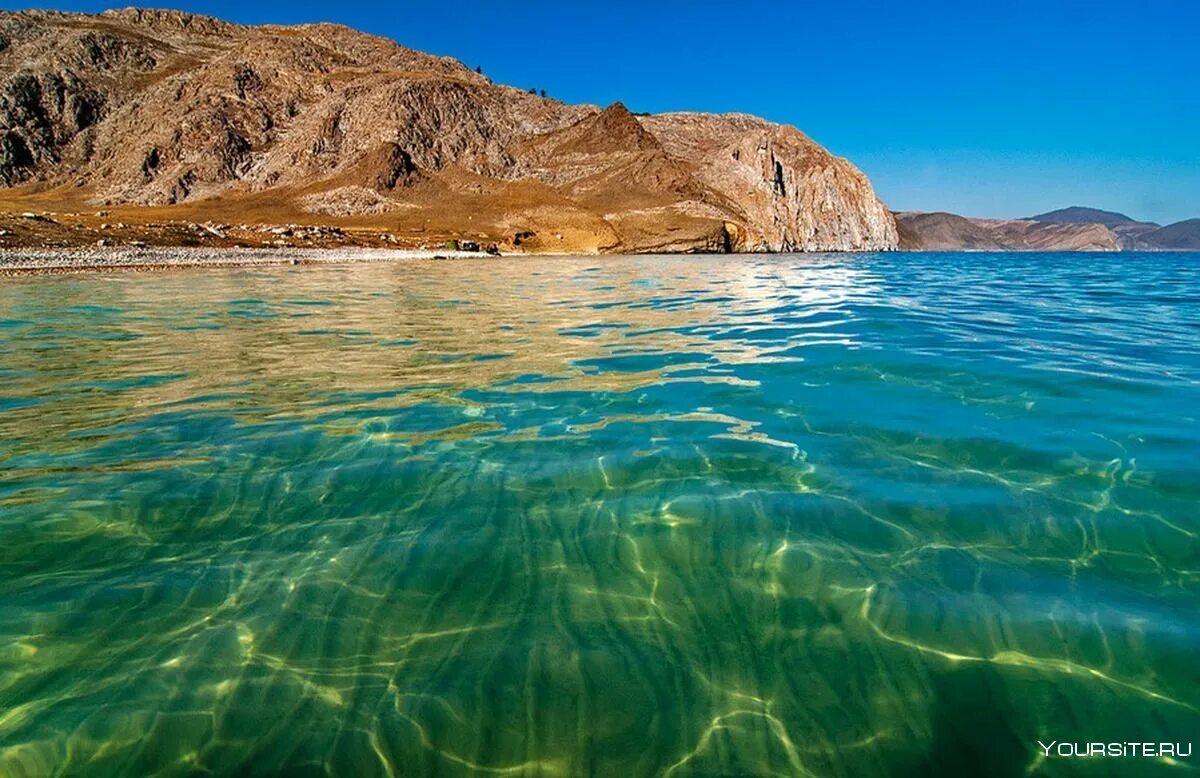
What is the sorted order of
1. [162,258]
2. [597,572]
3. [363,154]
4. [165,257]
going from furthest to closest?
[363,154] → [165,257] → [162,258] → [597,572]

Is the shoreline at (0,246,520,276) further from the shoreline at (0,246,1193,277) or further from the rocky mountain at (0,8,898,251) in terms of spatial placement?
the rocky mountain at (0,8,898,251)

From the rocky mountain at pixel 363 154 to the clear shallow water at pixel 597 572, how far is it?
8713 centimetres

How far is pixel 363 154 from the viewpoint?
409 feet

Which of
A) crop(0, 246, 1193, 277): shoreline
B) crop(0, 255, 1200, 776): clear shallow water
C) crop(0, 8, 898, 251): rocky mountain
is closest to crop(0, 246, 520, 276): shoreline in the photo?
crop(0, 246, 1193, 277): shoreline

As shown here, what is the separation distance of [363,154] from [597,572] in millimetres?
137081

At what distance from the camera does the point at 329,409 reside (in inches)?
318

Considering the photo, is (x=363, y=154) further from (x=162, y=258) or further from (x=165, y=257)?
(x=162, y=258)

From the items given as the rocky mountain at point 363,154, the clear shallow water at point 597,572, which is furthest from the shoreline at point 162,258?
the rocky mountain at point 363,154

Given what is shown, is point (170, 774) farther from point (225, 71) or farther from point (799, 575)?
point (225, 71)

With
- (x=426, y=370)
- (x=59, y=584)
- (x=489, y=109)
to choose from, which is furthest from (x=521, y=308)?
(x=489, y=109)

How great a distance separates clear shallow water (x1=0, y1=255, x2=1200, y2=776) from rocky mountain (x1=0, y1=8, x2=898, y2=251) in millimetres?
87129

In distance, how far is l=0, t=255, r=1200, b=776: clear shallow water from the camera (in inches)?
122

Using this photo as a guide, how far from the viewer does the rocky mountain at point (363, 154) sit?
10900cm

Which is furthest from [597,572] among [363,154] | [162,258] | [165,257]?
Result: [363,154]
